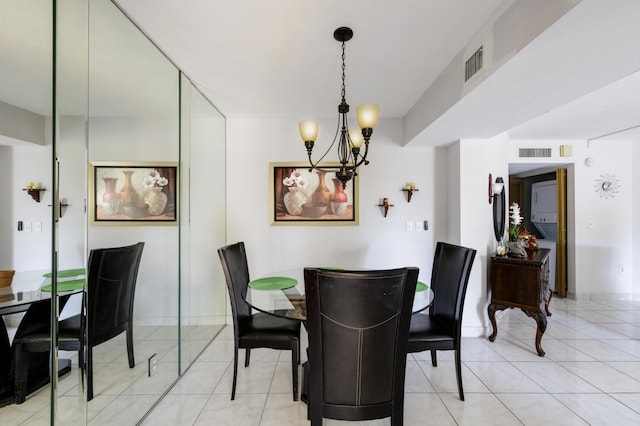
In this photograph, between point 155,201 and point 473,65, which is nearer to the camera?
point 473,65

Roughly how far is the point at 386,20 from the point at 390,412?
211cm

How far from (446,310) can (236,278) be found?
5.41ft

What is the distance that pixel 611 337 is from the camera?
112 inches

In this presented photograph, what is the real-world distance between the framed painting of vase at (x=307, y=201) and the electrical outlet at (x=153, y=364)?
1.68 meters

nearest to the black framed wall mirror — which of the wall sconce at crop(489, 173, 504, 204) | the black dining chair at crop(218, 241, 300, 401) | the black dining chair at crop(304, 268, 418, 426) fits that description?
the wall sconce at crop(489, 173, 504, 204)

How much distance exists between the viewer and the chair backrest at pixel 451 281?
1918 millimetres

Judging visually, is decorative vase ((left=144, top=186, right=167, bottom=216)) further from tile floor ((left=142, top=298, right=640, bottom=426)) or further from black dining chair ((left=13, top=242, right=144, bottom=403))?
tile floor ((left=142, top=298, right=640, bottom=426))

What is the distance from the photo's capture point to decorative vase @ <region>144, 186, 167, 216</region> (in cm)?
182

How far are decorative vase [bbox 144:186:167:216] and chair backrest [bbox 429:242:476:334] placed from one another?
2.25 metres

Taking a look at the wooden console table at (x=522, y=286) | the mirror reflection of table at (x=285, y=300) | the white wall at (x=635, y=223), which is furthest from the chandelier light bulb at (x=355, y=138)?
the white wall at (x=635, y=223)

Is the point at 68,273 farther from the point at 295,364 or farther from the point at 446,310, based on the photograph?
the point at 446,310

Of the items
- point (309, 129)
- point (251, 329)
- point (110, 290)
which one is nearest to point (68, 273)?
point (110, 290)

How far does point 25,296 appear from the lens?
1025 mm

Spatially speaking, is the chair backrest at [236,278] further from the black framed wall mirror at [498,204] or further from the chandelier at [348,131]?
the black framed wall mirror at [498,204]
